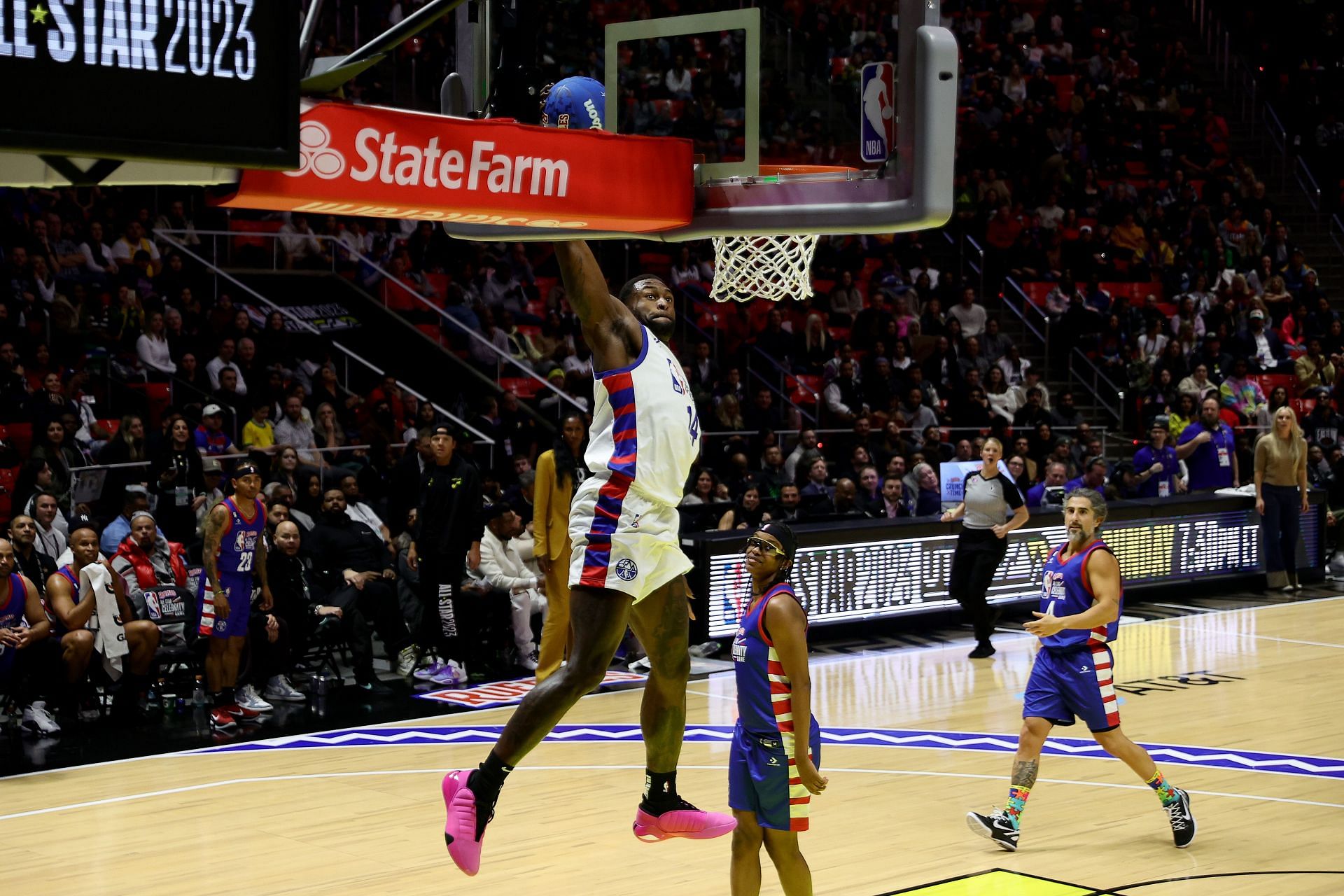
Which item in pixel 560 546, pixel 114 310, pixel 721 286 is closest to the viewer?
pixel 721 286

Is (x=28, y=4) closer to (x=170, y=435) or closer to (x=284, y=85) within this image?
(x=284, y=85)

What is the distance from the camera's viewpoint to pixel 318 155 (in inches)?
162

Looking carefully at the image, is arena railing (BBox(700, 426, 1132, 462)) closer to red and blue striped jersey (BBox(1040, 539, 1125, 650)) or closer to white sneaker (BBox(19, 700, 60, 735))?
white sneaker (BBox(19, 700, 60, 735))

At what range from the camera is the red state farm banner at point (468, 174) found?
4.12 m

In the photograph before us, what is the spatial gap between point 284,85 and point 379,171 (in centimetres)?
94

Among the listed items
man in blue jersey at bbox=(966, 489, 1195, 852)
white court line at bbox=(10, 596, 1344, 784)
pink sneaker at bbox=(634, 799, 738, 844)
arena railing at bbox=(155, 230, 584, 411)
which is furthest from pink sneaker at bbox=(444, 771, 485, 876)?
arena railing at bbox=(155, 230, 584, 411)

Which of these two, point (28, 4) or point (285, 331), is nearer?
point (28, 4)

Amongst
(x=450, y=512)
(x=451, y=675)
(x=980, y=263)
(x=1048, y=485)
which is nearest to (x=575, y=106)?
(x=450, y=512)

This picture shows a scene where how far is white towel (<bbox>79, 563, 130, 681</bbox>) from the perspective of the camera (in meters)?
10.1

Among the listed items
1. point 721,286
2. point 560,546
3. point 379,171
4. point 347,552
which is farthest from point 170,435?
point 379,171

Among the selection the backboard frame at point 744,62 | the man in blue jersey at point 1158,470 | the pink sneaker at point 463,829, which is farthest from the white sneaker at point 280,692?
the man in blue jersey at point 1158,470

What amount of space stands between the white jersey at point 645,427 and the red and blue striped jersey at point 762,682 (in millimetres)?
1067

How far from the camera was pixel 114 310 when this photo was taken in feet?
46.8

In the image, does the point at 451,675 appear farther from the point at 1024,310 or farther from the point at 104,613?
the point at 1024,310
